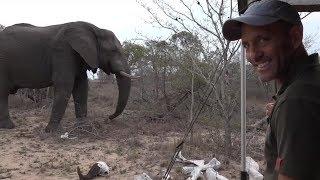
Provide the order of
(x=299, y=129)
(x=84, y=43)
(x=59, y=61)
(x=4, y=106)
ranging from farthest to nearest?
(x=4, y=106) → (x=59, y=61) → (x=84, y=43) → (x=299, y=129)

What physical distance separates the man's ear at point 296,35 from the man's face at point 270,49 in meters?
0.01

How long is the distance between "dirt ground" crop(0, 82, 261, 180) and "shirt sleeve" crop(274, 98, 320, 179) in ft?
14.5

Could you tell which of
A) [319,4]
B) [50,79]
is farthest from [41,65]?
[319,4]

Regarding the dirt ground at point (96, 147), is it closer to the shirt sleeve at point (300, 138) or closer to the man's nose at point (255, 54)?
the man's nose at point (255, 54)

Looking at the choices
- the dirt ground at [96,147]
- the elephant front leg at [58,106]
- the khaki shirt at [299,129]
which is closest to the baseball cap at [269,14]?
the khaki shirt at [299,129]

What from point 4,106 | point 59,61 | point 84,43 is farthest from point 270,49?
point 4,106

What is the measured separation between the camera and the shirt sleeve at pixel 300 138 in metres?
1.33

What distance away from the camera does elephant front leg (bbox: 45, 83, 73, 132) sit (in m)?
9.50

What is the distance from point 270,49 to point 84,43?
8342mm

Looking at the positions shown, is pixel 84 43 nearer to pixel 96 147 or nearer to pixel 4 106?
pixel 4 106

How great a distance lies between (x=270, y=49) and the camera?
1574 mm

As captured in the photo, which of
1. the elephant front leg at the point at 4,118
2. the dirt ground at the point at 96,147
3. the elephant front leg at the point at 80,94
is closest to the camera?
the dirt ground at the point at 96,147

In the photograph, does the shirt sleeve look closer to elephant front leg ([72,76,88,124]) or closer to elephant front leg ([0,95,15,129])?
elephant front leg ([72,76,88,124])

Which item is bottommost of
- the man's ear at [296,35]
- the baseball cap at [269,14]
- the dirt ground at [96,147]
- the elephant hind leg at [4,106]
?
the dirt ground at [96,147]
